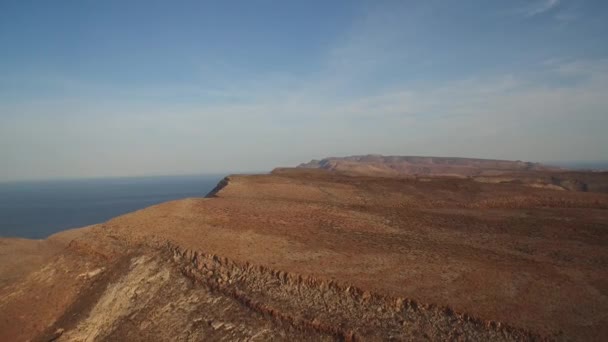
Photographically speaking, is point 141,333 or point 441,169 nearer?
point 141,333

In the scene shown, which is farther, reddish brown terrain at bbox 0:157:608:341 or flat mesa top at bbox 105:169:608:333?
flat mesa top at bbox 105:169:608:333

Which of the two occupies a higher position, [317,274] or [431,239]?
[431,239]

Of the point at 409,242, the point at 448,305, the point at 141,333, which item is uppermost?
the point at 409,242

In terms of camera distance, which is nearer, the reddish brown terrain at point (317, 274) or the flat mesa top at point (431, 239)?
the reddish brown terrain at point (317, 274)

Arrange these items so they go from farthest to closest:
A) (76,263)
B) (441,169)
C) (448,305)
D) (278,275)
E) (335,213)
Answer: (441,169)
(335,213)
(76,263)
(278,275)
(448,305)

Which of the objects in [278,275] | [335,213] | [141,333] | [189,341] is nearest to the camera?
[189,341]

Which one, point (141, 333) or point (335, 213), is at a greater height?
point (335, 213)

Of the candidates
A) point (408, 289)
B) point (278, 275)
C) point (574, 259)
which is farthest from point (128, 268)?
point (574, 259)

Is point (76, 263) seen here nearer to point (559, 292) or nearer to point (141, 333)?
point (141, 333)
